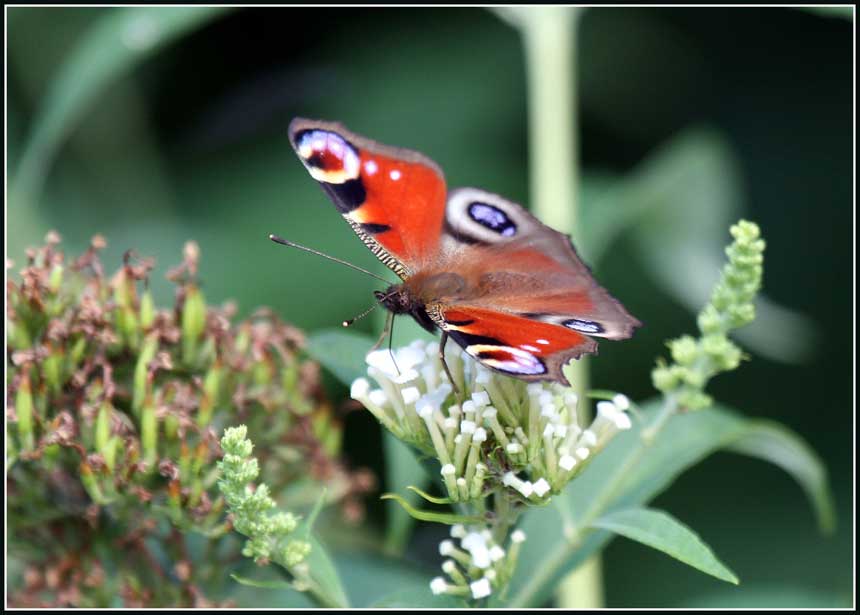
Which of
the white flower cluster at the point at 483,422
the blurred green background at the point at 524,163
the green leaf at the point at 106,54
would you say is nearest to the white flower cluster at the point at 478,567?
the white flower cluster at the point at 483,422

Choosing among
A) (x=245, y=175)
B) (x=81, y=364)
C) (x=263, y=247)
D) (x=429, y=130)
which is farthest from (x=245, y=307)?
(x=81, y=364)

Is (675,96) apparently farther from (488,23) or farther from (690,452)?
(690,452)

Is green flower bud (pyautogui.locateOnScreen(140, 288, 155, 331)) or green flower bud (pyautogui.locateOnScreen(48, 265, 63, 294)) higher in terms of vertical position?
green flower bud (pyautogui.locateOnScreen(48, 265, 63, 294))

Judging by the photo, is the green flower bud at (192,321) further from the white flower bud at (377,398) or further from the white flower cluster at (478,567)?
the white flower cluster at (478,567)

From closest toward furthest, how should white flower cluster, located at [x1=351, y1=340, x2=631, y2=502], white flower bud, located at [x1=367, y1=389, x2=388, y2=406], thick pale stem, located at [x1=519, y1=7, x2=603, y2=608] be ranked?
white flower cluster, located at [x1=351, y1=340, x2=631, y2=502], white flower bud, located at [x1=367, y1=389, x2=388, y2=406], thick pale stem, located at [x1=519, y1=7, x2=603, y2=608]

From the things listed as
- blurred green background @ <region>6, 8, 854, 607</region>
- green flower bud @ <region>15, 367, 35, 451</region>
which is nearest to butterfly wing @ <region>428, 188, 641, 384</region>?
green flower bud @ <region>15, 367, 35, 451</region>

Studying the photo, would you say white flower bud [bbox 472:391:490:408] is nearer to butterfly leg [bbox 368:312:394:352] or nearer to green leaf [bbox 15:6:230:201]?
butterfly leg [bbox 368:312:394:352]
